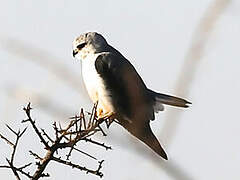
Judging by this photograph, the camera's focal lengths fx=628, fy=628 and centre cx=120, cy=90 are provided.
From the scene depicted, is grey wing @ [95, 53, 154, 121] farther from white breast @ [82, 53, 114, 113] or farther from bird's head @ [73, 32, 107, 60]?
bird's head @ [73, 32, 107, 60]

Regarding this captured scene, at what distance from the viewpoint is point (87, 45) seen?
538 cm

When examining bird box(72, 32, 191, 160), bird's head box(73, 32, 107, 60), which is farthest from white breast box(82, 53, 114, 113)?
bird's head box(73, 32, 107, 60)

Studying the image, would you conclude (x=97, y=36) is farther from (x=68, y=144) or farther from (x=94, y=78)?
(x=68, y=144)

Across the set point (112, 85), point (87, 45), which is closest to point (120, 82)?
point (112, 85)

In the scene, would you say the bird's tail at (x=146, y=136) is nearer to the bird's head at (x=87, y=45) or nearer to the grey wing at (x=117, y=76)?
the grey wing at (x=117, y=76)

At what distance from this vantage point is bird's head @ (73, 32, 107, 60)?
17.4 feet

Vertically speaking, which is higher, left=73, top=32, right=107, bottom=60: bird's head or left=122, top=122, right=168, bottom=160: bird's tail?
left=73, top=32, right=107, bottom=60: bird's head

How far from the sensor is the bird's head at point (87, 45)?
5.32 m

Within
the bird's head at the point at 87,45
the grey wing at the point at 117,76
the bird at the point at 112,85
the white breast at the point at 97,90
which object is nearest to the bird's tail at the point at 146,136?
the bird at the point at 112,85

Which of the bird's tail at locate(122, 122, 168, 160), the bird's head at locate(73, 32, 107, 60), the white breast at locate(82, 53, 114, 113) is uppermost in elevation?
the bird's head at locate(73, 32, 107, 60)

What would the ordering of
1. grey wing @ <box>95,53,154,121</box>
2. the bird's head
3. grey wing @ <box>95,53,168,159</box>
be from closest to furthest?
1. grey wing @ <box>95,53,168,159</box>
2. grey wing @ <box>95,53,154,121</box>
3. the bird's head

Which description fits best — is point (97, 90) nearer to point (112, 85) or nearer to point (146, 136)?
point (112, 85)

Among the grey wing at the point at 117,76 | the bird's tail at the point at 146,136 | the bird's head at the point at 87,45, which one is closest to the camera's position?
the bird's tail at the point at 146,136

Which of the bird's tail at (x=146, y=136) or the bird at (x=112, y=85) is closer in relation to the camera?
the bird's tail at (x=146, y=136)
